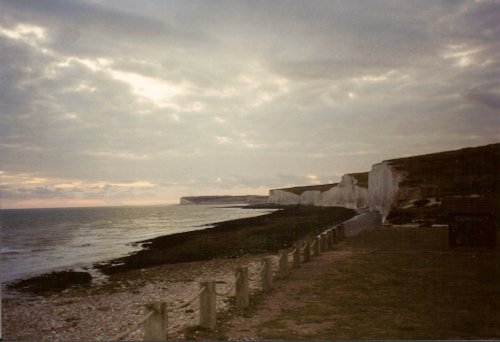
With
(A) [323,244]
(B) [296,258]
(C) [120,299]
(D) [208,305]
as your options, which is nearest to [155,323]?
(D) [208,305]

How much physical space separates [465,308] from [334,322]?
117 inches

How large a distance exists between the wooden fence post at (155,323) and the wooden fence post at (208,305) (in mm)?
1599

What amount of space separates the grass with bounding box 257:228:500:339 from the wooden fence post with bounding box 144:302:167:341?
2.05 metres

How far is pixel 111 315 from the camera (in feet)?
36.9

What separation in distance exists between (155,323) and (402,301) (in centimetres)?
593

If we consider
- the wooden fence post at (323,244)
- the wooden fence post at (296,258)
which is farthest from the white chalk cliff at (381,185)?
the wooden fence post at (296,258)

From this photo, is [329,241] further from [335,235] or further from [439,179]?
[439,179]

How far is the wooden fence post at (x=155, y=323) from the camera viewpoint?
5844mm

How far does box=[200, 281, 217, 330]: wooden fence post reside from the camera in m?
7.54

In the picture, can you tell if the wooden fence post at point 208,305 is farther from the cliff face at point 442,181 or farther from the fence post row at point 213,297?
the cliff face at point 442,181

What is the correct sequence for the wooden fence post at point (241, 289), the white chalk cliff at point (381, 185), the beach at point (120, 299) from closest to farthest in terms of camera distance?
the wooden fence post at point (241, 289)
the beach at point (120, 299)
the white chalk cliff at point (381, 185)

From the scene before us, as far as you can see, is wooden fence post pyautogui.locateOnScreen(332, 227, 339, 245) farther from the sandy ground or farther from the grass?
the grass

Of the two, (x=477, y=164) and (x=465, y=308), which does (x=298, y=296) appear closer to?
(x=465, y=308)

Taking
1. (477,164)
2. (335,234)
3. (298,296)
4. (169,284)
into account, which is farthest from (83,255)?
(477,164)
